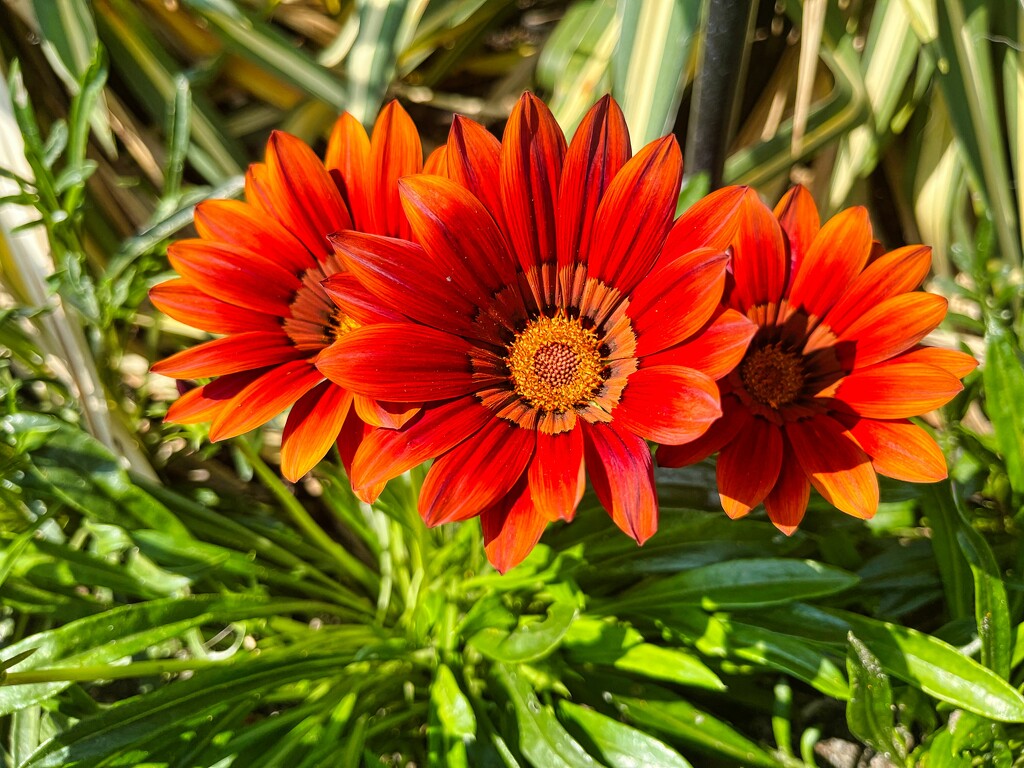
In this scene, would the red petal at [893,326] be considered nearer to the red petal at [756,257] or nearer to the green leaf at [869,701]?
the red petal at [756,257]

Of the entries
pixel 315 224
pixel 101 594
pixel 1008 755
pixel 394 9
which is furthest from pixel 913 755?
pixel 394 9

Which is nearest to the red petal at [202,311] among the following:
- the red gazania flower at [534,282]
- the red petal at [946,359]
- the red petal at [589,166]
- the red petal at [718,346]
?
the red gazania flower at [534,282]

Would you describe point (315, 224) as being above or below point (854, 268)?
above

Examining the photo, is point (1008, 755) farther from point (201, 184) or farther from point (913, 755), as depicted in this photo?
point (201, 184)

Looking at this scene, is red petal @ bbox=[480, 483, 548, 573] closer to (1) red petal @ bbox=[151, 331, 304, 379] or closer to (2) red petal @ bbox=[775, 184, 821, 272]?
(1) red petal @ bbox=[151, 331, 304, 379]

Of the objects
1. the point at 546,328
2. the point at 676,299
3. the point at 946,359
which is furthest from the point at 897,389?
the point at 546,328

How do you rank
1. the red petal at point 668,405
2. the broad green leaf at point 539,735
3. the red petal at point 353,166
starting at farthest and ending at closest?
the broad green leaf at point 539,735 → the red petal at point 353,166 → the red petal at point 668,405

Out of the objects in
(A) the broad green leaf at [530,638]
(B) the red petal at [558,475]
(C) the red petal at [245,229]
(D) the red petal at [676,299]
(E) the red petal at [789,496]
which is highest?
(C) the red petal at [245,229]
